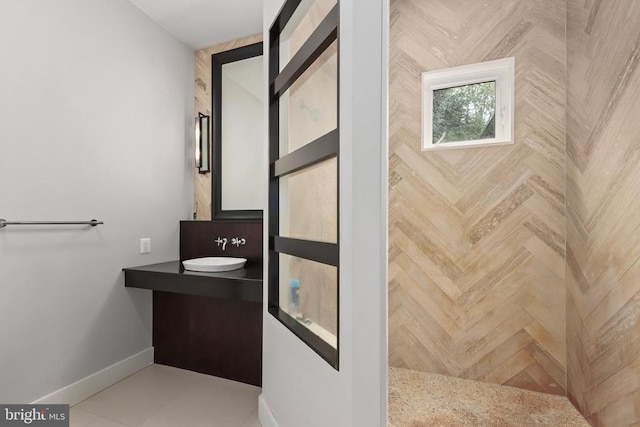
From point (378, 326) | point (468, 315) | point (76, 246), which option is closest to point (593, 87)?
point (468, 315)

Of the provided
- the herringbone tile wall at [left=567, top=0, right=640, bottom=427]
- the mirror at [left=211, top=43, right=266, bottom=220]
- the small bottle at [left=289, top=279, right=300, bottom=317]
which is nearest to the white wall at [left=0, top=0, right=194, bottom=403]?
the mirror at [left=211, top=43, right=266, bottom=220]

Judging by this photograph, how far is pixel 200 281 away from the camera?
2.10m

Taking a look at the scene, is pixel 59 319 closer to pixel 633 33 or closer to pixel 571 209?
pixel 571 209

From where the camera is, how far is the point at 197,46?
289 centimetres

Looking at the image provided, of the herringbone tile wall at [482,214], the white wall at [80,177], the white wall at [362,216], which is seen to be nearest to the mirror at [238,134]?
the white wall at [80,177]

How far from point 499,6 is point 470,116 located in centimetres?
72

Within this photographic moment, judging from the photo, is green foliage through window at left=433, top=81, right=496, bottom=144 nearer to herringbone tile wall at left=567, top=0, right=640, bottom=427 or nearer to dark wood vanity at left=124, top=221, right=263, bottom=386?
herringbone tile wall at left=567, top=0, right=640, bottom=427

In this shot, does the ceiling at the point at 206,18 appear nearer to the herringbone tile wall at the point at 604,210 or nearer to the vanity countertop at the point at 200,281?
the vanity countertop at the point at 200,281

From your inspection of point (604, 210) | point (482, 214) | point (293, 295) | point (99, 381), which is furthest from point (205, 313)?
point (604, 210)

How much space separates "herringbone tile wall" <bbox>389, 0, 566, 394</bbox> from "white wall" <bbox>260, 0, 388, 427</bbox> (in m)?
1.46

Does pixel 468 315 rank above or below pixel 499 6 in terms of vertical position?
below

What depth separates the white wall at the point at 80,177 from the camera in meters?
1.74

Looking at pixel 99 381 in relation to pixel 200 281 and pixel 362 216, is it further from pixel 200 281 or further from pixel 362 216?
pixel 362 216

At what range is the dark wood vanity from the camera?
2249 mm
